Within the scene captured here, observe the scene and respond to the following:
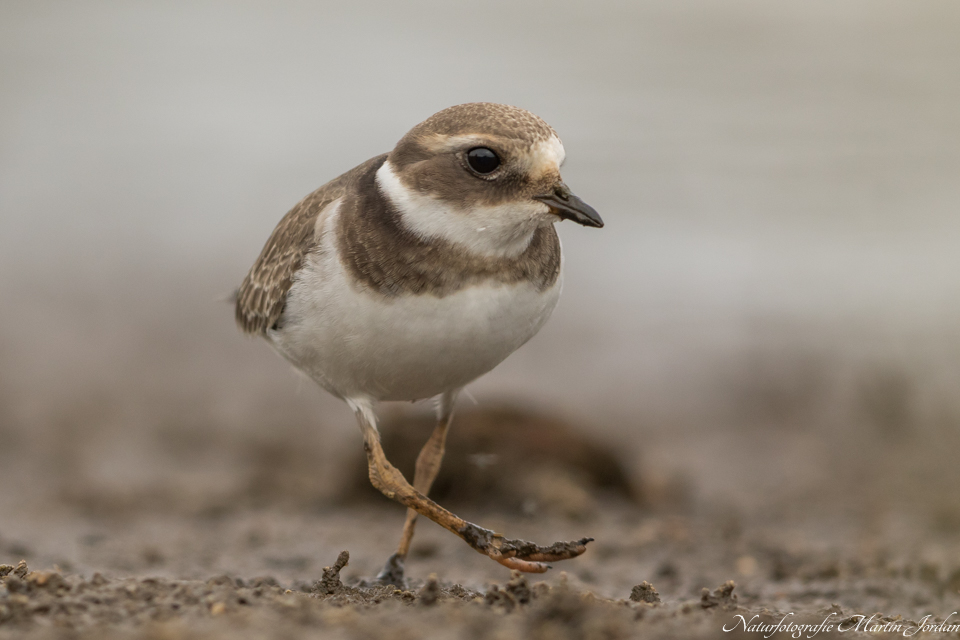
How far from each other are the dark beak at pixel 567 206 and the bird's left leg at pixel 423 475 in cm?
153

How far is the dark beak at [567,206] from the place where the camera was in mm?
4562

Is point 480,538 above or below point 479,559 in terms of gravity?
below

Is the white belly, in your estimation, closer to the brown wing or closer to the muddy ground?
the brown wing

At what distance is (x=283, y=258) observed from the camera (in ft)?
17.9

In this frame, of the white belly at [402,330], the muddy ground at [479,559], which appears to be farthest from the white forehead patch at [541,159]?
the muddy ground at [479,559]

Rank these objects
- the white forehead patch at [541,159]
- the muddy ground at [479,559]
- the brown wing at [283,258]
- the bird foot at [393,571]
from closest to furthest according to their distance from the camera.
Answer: the muddy ground at [479,559] → the white forehead patch at [541,159] → the brown wing at [283,258] → the bird foot at [393,571]

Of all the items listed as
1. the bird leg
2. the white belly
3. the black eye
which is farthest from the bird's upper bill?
the bird leg

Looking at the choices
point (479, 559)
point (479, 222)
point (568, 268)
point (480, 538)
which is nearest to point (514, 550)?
point (480, 538)

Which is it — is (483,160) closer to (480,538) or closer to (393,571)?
(480,538)

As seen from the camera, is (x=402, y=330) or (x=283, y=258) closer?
(x=402, y=330)

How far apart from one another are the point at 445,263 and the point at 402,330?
38 centimetres

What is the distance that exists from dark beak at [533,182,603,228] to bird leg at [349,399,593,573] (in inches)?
57.6

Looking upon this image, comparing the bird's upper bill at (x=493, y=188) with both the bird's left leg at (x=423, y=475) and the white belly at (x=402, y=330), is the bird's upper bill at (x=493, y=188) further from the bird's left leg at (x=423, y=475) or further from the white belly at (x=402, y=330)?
the bird's left leg at (x=423, y=475)

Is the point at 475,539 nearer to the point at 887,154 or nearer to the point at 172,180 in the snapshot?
the point at 172,180
